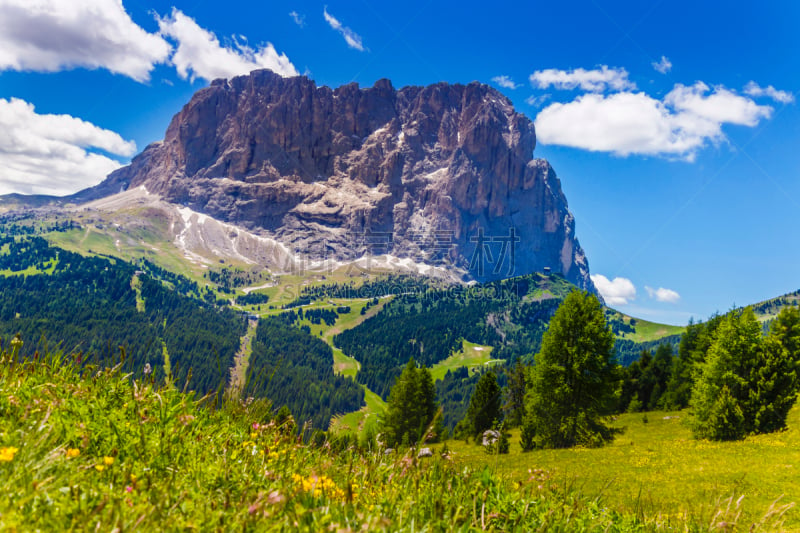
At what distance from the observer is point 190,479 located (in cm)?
291

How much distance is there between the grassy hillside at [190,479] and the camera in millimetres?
2267

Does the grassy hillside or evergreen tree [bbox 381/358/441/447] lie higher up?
the grassy hillside

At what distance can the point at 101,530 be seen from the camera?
81.0 inches

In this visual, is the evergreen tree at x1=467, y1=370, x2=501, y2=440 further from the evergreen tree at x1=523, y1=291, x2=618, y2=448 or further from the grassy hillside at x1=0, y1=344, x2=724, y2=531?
the grassy hillside at x1=0, y1=344, x2=724, y2=531

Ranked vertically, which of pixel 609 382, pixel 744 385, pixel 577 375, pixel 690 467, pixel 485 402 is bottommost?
pixel 485 402

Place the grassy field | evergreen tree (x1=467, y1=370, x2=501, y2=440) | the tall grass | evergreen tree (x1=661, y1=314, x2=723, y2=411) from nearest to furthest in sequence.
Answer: the tall grass
the grassy field
evergreen tree (x1=467, y1=370, x2=501, y2=440)
evergreen tree (x1=661, y1=314, x2=723, y2=411)

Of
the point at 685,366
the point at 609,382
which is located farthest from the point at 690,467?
the point at 685,366

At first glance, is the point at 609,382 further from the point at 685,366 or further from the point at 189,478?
the point at 685,366

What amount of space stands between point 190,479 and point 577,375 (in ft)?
95.3

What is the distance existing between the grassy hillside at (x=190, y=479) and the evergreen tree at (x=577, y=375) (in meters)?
25.6

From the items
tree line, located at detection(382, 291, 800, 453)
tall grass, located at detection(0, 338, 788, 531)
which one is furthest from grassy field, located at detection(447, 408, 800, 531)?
tall grass, located at detection(0, 338, 788, 531)

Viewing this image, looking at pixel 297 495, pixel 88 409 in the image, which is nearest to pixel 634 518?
pixel 297 495

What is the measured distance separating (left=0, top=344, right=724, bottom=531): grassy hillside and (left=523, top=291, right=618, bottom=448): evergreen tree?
84.0 ft

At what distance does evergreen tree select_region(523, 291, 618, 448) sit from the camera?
1112 inches
